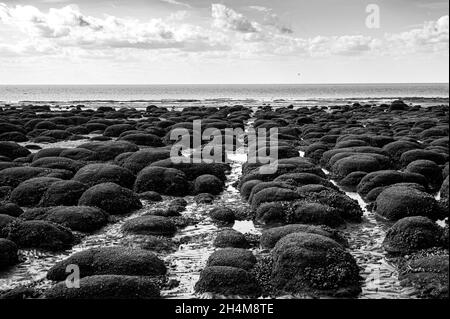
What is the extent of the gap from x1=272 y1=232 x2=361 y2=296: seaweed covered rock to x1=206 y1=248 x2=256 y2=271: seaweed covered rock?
0.91 metres

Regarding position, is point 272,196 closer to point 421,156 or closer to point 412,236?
point 412,236

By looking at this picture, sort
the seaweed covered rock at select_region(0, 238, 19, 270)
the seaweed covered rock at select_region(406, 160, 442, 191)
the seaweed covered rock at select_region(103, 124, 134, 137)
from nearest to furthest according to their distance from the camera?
the seaweed covered rock at select_region(0, 238, 19, 270), the seaweed covered rock at select_region(406, 160, 442, 191), the seaweed covered rock at select_region(103, 124, 134, 137)

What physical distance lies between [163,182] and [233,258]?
47.9ft

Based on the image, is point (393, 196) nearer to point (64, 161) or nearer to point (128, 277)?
point (128, 277)

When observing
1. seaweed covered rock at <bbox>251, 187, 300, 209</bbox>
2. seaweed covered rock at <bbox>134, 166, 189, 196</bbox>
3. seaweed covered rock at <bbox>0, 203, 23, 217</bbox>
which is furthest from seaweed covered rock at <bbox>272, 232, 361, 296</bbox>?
seaweed covered rock at <bbox>0, 203, 23, 217</bbox>

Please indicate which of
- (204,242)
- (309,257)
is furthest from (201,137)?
(309,257)

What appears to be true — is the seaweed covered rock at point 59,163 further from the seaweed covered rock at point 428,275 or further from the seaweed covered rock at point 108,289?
the seaweed covered rock at point 428,275

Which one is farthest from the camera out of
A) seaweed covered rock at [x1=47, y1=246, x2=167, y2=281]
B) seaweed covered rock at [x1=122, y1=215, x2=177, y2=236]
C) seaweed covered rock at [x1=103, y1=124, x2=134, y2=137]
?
seaweed covered rock at [x1=103, y1=124, x2=134, y2=137]

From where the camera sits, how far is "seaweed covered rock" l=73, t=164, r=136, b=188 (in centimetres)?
3109

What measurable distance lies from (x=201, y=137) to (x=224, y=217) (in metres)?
33.1

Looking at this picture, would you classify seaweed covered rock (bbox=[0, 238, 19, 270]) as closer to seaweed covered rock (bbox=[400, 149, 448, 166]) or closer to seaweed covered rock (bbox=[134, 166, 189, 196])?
seaweed covered rock (bbox=[134, 166, 189, 196])

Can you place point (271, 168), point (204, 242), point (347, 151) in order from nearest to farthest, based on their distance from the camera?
point (204, 242) → point (271, 168) → point (347, 151)

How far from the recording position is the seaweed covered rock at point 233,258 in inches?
690

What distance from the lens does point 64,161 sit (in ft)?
121
